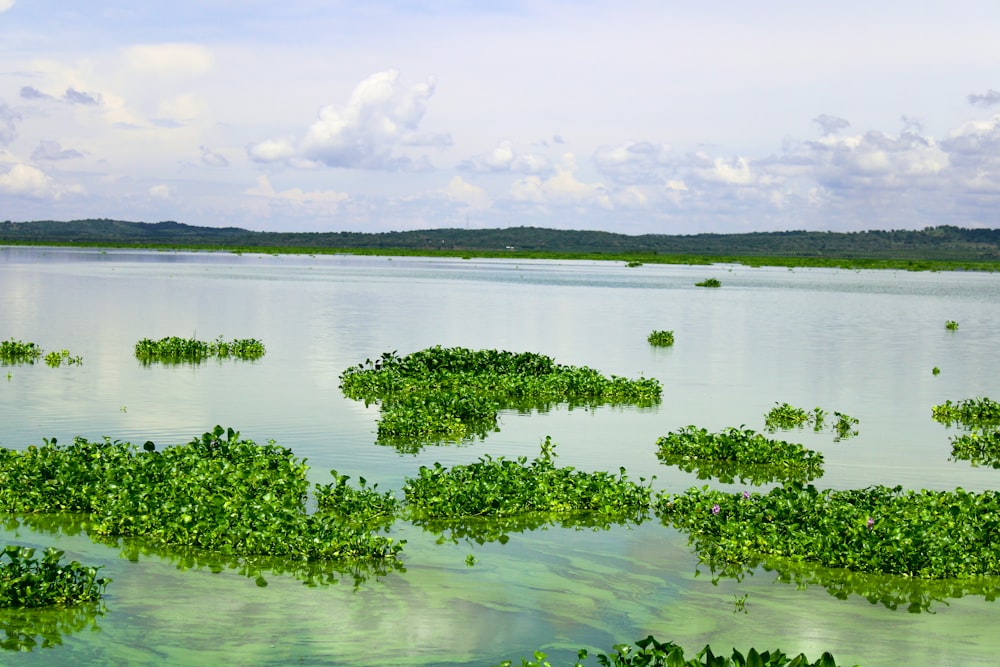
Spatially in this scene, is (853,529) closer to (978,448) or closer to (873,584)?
(873,584)

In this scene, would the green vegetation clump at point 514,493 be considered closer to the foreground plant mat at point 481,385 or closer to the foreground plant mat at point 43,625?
the foreground plant mat at point 43,625

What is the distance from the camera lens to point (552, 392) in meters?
29.2

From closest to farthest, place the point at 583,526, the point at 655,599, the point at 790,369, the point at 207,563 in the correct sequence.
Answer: the point at 655,599
the point at 207,563
the point at 583,526
the point at 790,369

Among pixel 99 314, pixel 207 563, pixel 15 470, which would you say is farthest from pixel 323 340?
pixel 207 563

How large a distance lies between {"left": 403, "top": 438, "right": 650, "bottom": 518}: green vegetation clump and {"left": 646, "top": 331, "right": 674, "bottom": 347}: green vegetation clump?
27350 millimetres

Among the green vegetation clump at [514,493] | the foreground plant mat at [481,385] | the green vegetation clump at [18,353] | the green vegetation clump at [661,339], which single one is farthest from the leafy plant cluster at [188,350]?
the green vegetation clump at [514,493]

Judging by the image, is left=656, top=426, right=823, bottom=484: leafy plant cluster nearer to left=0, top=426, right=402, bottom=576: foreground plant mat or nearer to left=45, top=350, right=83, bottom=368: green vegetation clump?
left=0, top=426, right=402, bottom=576: foreground plant mat

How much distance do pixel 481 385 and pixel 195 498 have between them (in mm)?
14733

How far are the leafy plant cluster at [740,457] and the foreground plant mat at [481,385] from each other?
16.9 ft

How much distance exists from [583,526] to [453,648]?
5.25 metres

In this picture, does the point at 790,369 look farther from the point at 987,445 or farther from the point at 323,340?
the point at 323,340

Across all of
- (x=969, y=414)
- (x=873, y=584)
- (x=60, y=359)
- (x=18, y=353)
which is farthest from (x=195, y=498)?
(x=18, y=353)

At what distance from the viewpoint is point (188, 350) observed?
121 feet

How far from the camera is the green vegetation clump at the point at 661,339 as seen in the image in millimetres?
44594
